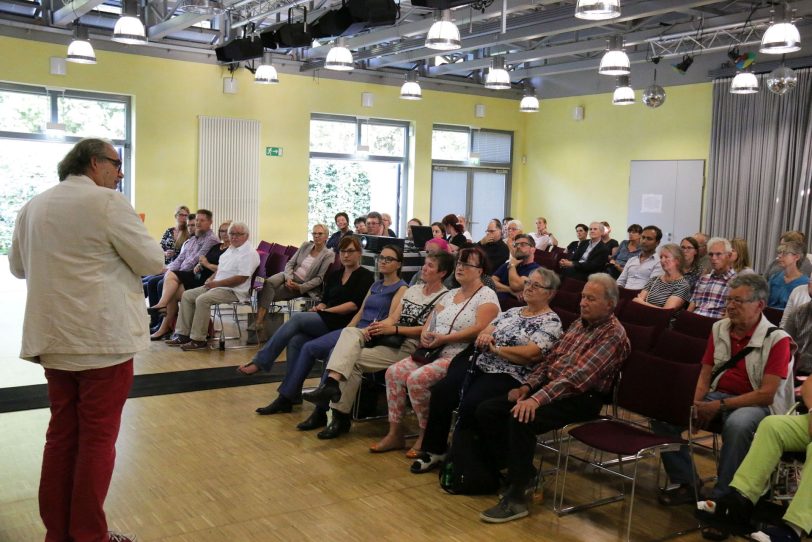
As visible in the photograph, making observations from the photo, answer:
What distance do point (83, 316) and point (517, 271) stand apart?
4649 mm

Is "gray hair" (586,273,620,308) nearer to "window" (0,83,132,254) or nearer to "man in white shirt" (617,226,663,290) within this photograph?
"man in white shirt" (617,226,663,290)

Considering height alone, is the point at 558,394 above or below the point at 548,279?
below

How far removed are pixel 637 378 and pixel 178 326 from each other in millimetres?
5077

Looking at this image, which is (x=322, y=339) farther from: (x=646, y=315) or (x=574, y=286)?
(x=574, y=286)

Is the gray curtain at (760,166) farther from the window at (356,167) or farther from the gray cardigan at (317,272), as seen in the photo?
the gray cardigan at (317,272)

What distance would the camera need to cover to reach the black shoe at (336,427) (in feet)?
16.2

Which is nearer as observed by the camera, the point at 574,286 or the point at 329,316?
the point at 329,316

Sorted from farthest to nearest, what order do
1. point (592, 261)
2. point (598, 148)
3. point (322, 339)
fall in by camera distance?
1. point (598, 148)
2. point (592, 261)
3. point (322, 339)

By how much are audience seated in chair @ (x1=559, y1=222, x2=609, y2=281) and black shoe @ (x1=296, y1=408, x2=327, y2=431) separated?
16.0 ft

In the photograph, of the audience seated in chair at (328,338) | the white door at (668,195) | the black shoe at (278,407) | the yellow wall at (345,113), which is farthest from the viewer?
the white door at (668,195)

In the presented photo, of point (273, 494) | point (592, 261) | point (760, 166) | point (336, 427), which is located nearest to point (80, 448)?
point (273, 494)

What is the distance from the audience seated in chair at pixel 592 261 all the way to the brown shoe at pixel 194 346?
428 cm

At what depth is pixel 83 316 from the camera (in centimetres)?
283

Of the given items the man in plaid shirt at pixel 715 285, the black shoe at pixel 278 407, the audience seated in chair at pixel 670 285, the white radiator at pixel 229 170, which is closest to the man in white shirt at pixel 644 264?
the audience seated in chair at pixel 670 285
